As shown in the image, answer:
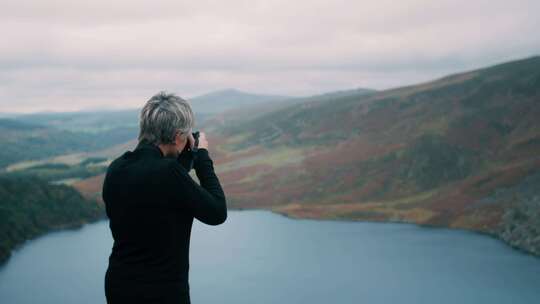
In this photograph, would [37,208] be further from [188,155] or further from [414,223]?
[188,155]

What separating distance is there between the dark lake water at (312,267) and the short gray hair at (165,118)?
5954 centimetres

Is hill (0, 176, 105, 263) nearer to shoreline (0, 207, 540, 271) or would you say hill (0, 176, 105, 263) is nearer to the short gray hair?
shoreline (0, 207, 540, 271)

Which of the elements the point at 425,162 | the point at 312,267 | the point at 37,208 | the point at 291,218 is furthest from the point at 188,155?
the point at 425,162

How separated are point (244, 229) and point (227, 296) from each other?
148 feet

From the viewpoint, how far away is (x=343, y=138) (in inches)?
7111

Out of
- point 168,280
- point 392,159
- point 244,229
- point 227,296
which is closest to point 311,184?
point 392,159

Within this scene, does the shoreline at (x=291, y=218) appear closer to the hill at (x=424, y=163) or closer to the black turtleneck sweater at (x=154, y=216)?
the hill at (x=424, y=163)

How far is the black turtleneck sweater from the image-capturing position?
188 inches

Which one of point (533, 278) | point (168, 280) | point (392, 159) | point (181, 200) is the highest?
point (181, 200)

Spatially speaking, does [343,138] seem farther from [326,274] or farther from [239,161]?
[326,274]

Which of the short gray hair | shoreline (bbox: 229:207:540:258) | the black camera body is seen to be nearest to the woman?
the short gray hair

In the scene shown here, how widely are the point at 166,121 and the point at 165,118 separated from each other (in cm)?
3

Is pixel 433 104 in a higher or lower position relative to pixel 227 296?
higher

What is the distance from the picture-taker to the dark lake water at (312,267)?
217 ft
